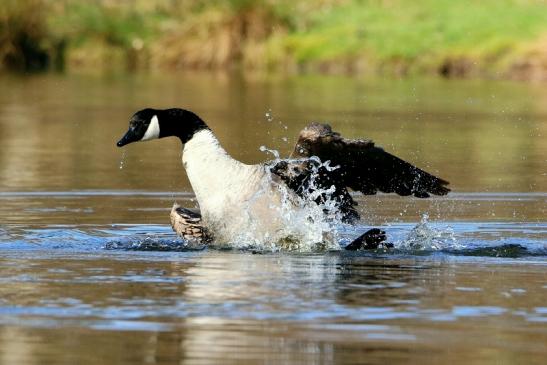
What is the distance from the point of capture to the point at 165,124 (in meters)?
12.0

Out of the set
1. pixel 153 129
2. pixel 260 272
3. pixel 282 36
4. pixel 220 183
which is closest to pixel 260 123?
pixel 153 129

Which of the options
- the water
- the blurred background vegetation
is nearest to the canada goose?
the water

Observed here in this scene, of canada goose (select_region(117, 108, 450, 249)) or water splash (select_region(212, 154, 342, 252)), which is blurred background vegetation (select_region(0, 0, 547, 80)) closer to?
canada goose (select_region(117, 108, 450, 249))

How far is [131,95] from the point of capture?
107ft

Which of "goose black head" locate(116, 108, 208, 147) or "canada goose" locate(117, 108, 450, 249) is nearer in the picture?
"canada goose" locate(117, 108, 450, 249)

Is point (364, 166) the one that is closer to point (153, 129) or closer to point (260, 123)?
point (153, 129)

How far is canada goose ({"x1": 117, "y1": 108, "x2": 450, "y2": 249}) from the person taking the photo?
1148 centimetres

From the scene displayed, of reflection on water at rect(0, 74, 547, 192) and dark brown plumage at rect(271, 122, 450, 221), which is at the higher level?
reflection on water at rect(0, 74, 547, 192)

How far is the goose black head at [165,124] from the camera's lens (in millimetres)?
11867

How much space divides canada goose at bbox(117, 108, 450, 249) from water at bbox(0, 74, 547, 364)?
0.25 metres

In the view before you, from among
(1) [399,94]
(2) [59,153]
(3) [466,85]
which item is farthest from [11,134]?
(3) [466,85]

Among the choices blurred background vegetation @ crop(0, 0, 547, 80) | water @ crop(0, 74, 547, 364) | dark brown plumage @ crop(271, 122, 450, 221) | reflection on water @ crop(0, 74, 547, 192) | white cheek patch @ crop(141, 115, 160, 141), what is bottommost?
water @ crop(0, 74, 547, 364)

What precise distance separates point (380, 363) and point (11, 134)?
17764 mm

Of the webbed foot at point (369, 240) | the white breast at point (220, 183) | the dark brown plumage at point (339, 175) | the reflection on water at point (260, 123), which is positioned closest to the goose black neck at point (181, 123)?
the white breast at point (220, 183)
